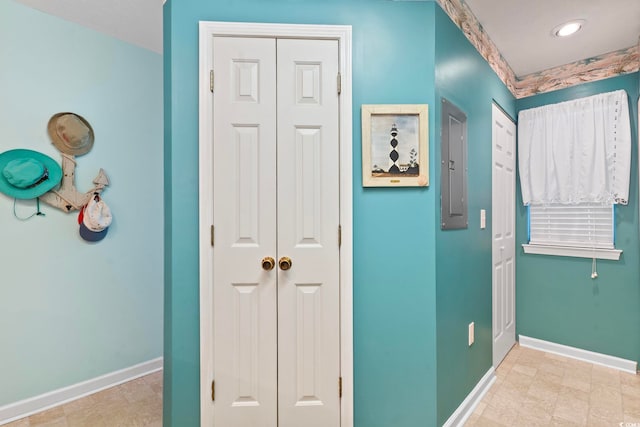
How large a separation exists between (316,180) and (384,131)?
0.44m

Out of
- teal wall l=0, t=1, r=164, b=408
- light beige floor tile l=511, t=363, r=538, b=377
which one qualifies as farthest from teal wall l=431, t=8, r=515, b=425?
teal wall l=0, t=1, r=164, b=408

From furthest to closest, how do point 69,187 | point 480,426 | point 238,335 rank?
point 69,187
point 480,426
point 238,335

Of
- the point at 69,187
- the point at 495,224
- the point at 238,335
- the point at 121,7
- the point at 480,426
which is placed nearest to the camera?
the point at 238,335

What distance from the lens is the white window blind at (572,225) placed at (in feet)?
7.72

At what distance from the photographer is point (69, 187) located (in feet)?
6.46

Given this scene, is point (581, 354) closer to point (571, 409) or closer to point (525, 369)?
point (525, 369)

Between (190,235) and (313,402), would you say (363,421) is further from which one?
(190,235)

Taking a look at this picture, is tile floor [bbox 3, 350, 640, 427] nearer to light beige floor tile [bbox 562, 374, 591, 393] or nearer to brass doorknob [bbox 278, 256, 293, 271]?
light beige floor tile [bbox 562, 374, 591, 393]

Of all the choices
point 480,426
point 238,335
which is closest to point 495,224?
point 480,426

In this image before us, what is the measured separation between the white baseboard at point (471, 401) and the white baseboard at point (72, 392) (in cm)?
228

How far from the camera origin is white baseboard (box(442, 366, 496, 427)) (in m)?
1.63

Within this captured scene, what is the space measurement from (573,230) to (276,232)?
9.01 feet

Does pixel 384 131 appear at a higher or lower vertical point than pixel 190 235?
higher

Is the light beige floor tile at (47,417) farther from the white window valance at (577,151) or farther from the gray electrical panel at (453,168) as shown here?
the white window valance at (577,151)
